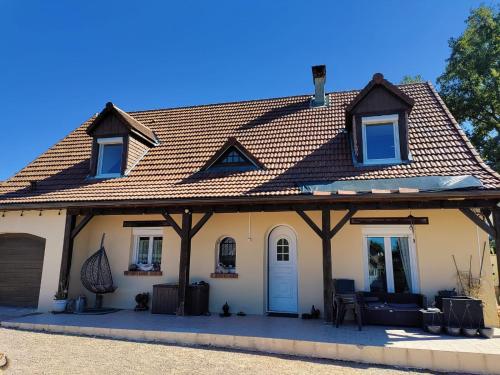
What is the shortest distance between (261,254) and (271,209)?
1679mm

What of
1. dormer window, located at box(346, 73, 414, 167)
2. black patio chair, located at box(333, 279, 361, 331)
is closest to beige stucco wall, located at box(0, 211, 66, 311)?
black patio chair, located at box(333, 279, 361, 331)

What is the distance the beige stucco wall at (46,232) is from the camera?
9531 mm

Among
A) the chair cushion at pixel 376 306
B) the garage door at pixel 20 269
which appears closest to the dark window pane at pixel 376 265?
the chair cushion at pixel 376 306

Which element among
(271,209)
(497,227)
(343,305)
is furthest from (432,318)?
(271,209)

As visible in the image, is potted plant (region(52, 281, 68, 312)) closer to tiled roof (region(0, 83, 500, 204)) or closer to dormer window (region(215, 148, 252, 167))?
tiled roof (region(0, 83, 500, 204))

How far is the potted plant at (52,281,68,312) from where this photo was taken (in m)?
9.04

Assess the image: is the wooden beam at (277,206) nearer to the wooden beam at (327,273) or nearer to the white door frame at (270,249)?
the wooden beam at (327,273)

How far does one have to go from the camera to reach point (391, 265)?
8.58m

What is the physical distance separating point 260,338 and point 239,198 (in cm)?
309

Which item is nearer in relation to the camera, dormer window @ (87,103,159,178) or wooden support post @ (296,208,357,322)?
wooden support post @ (296,208,357,322)

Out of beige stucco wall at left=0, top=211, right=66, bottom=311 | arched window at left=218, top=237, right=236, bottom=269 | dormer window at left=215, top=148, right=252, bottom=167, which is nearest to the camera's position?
beige stucco wall at left=0, top=211, right=66, bottom=311

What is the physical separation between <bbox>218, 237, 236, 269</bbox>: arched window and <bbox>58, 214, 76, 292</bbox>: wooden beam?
4.16 meters

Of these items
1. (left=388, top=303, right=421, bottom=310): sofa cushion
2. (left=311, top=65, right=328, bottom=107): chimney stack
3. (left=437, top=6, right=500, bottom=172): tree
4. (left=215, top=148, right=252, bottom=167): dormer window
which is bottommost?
(left=388, top=303, right=421, bottom=310): sofa cushion

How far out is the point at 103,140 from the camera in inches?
445
